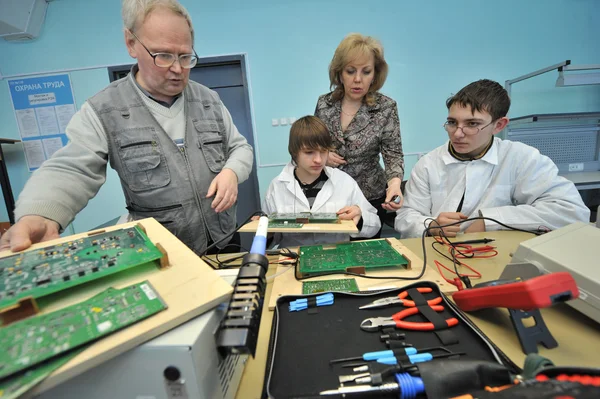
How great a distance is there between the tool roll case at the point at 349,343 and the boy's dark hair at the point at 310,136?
95 centimetres

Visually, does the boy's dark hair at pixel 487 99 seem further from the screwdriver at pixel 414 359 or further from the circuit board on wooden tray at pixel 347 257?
the screwdriver at pixel 414 359

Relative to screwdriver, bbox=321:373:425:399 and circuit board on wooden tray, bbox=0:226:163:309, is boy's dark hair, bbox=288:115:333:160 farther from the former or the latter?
screwdriver, bbox=321:373:425:399

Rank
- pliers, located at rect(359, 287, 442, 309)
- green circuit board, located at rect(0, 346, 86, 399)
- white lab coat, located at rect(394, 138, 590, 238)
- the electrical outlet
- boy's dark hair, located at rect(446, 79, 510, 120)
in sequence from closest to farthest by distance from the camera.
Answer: green circuit board, located at rect(0, 346, 86, 399) → pliers, located at rect(359, 287, 442, 309) → white lab coat, located at rect(394, 138, 590, 238) → boy's dark hair, located at rect(446, 79, 510, 120) → the electrical outlet

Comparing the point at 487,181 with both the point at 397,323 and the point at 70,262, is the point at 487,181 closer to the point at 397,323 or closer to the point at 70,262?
the point at 397,323

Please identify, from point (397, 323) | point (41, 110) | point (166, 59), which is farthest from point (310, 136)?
point (41, 110)

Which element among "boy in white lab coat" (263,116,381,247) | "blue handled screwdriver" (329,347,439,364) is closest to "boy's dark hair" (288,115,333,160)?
"boy in white lab coat" (263,116,381,247)

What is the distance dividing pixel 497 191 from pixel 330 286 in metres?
1.10

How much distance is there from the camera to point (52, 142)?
324 cm

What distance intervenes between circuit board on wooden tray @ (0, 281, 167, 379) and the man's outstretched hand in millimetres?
342

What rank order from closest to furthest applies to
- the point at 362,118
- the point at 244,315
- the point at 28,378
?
the point at 28,378, the point at 244,315, the point at 362,118

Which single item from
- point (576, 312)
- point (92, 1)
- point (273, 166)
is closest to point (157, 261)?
point (576, 312)

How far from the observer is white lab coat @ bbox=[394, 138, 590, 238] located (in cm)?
117

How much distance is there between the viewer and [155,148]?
1.03 m

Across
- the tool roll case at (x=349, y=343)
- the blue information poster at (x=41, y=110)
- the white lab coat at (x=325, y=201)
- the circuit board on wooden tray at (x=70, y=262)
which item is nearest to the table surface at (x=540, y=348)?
the tool roll case at (x=349, y=343)
